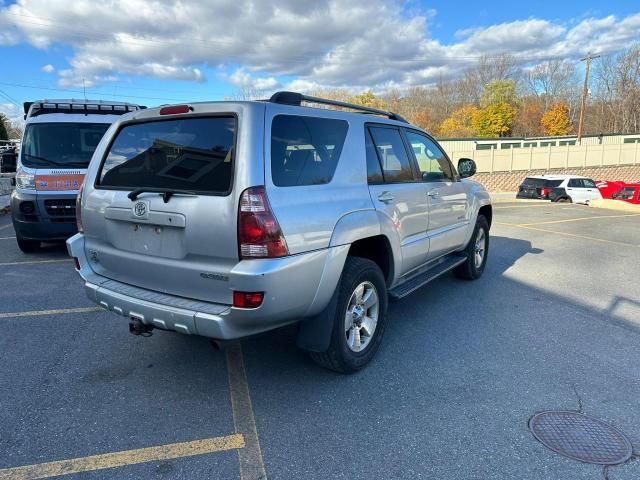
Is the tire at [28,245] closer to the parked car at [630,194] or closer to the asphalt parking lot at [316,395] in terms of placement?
the asphalt parking lot at [316,395]

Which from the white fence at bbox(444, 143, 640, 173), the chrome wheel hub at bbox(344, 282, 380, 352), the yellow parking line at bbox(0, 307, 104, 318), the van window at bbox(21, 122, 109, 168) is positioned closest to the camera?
the chrome wheel hub at bbox(344, 282, 380, 352)

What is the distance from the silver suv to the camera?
8.91ft

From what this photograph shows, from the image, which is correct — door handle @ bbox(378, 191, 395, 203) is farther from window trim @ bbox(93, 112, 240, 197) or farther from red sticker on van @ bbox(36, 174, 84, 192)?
red sticker on van @ bbox(36, 174, 84, 192)

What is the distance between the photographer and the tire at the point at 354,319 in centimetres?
326

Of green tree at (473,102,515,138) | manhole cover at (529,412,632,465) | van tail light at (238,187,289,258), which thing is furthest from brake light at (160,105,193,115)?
green tree at (473,102,515,138)

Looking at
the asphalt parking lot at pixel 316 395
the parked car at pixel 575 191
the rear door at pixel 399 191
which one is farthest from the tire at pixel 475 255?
the parked car at pixel 575 191

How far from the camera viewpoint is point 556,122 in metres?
65.9

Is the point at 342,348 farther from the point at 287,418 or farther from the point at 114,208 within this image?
the point at 114,208

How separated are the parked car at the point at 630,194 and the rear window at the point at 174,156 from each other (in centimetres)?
2326

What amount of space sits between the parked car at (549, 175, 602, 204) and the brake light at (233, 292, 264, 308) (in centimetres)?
2269

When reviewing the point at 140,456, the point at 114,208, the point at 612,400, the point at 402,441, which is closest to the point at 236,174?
the point at 114,208

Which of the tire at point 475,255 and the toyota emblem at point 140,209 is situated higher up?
the toyota emblem at point 140,209

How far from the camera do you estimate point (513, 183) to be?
32219mm

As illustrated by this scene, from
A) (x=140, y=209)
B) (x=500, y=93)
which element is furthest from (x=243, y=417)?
(x=500, y=93)
